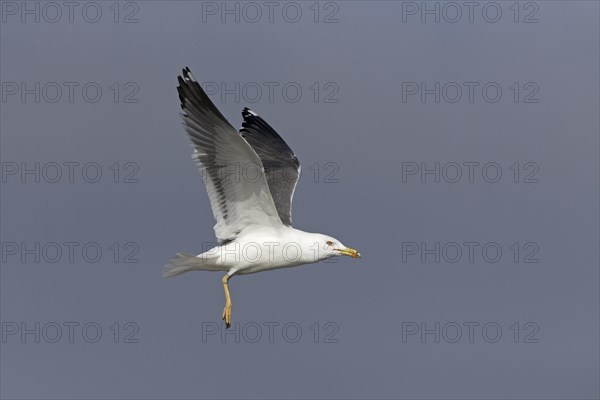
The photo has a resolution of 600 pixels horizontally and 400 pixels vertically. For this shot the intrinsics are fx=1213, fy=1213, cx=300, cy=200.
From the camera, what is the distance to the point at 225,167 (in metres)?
13.3

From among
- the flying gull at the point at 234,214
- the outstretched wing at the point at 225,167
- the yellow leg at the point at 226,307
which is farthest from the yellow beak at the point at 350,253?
the yellow leg at the point at 226,307

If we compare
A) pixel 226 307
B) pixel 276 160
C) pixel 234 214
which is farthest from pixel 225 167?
pixel 276 160

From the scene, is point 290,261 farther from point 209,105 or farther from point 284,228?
point 209,105

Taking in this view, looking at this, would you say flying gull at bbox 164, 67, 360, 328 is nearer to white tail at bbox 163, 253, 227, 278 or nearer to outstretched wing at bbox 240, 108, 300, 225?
white tail at bbox 163, 253, 227, 278

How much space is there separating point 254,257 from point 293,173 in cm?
231

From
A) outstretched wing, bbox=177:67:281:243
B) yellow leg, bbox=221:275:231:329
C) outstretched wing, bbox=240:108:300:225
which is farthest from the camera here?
outstretched wing, bbox=240:108:300:225

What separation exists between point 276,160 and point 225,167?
2.83 m

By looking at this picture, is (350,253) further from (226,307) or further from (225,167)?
(225,167)

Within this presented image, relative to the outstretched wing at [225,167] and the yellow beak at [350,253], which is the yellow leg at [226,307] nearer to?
the outstretched wing at [225,167]

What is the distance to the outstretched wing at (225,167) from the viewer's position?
13.0 meters

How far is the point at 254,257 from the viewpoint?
535 inches

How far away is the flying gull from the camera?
13055 mm

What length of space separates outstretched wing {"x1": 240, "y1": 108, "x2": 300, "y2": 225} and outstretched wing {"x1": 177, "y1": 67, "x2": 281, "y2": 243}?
882 millimetres

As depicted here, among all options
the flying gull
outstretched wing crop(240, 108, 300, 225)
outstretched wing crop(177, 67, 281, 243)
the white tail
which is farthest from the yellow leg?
outstretched wing crop(240, 108, 300, 225)
